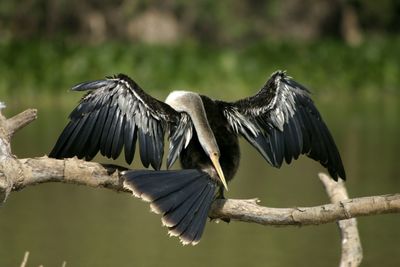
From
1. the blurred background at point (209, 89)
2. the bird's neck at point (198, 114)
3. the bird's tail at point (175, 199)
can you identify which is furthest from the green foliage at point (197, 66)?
the bird's tail at point (175, 199)

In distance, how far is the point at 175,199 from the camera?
4.50 m

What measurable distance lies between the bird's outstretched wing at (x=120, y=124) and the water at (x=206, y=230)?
267 centimetres

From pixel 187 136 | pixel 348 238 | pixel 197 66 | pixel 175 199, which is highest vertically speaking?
pixel 197 66

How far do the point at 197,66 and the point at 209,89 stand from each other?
79 cm

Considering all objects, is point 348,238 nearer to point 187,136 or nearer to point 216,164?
point 216,164

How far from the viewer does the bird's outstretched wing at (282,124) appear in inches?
196

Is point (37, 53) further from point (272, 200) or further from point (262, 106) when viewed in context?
point (262, 106)

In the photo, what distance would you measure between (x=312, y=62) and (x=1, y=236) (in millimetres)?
11948

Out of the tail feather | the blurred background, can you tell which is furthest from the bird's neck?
the blurred background

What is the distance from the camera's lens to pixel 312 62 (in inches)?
765

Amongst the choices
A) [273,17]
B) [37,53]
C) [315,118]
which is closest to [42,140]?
[37,53]

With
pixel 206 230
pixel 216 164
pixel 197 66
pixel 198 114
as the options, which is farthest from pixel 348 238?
pixel 197 66

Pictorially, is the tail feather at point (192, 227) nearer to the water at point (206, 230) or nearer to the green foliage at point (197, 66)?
the water at point (206, 230)

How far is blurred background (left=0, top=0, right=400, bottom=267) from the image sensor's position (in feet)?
25.9
